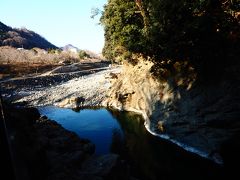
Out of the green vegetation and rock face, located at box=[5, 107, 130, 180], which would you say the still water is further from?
the green vegetation

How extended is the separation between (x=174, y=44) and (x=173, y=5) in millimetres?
2868

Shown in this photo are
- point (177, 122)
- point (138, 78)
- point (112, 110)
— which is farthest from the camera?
point (112, 110)

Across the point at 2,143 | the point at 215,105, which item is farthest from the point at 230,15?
the point at 2,143

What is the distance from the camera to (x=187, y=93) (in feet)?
85.7

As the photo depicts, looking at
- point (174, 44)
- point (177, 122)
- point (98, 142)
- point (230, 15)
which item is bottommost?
point (98, 142)

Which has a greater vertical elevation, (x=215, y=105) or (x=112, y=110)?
(x=215, y=105)

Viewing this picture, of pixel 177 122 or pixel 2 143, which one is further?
pixel 177 122

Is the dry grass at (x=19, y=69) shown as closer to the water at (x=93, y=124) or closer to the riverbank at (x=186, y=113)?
the water at (x=93, y=124)

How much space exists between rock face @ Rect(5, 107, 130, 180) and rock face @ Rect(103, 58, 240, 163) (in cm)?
837

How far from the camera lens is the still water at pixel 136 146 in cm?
2244

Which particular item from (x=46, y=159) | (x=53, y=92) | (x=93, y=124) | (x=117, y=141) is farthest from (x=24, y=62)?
(x=46, y=159)

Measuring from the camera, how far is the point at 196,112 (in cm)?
2500

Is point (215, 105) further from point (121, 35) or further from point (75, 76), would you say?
point (75, 76)

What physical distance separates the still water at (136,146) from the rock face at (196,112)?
40.9 inches
